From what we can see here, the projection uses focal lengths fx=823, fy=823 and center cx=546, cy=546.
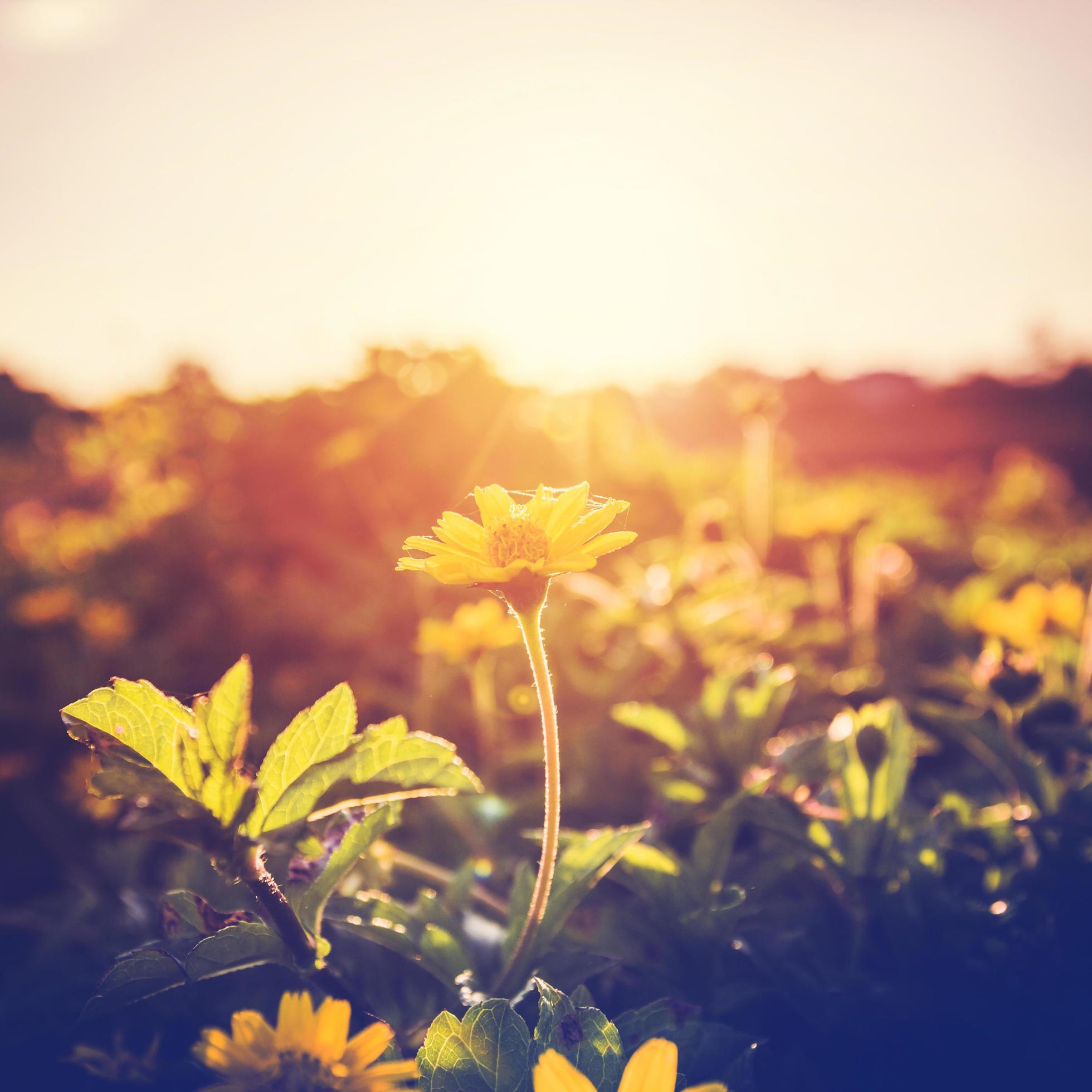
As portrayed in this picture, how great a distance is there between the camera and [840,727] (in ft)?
4.31

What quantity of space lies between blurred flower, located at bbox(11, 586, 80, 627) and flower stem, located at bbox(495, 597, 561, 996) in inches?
111

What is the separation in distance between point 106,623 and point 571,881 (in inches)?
106

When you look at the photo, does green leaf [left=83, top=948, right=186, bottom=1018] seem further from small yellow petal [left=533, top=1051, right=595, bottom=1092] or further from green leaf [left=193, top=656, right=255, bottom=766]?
small yellow petal [left=533, top=1051, right=595, bottom=1092]

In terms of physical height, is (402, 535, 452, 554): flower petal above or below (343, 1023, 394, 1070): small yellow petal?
above

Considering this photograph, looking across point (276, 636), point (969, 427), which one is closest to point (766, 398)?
point (276, 636)

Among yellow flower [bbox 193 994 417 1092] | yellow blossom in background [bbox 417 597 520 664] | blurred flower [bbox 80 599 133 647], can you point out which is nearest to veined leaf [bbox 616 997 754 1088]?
yellow flower [bbox 193 994 417 1092]

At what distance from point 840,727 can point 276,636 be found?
213cm

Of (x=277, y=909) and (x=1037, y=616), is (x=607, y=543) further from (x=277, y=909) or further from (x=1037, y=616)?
(x=1037, y=616)

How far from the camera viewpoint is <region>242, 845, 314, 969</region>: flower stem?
0.86 meters

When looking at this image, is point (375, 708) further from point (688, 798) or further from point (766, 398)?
point (766, 398)

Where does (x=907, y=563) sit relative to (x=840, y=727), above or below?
below

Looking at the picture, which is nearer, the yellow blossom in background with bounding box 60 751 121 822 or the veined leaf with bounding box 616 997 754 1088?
the veined leaf with bounding box 616 997 754 1088

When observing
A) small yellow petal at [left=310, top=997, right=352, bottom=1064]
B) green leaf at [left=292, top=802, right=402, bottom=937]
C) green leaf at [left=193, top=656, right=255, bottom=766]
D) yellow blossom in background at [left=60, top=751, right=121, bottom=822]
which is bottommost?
yellow blossom in background at [left=60, top=751, right=121, bottom=822]

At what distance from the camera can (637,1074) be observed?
2.39 feet
